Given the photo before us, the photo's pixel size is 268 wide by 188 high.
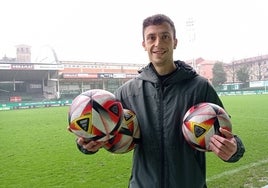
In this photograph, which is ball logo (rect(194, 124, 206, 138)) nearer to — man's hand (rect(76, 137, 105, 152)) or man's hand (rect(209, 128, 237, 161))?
man's hand (rect(209, 128, 237, 161))

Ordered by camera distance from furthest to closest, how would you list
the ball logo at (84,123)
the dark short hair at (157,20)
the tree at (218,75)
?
1. the tree at (218,75)
2. the dark short hair at (157,20)
3. the ball logo at (84,123)

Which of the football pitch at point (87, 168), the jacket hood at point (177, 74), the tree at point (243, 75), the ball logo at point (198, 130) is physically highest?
the tree at point (243, 75)

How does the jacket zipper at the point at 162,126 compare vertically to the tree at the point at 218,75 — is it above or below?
below

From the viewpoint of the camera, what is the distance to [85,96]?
2.04m

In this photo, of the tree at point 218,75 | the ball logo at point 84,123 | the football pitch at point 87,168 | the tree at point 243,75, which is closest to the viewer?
the ball logo at point 84,123

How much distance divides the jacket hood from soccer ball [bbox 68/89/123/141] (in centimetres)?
29

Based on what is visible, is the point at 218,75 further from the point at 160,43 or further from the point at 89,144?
the point at 89,144

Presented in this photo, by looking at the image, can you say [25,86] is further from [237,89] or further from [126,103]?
[126,103]

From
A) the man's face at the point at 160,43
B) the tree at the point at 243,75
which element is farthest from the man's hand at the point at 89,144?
the tree at the point at 243,75

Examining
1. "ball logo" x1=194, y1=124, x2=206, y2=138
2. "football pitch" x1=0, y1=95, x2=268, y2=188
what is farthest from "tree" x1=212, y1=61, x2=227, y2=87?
"ball logo" x1=194, y1=124, x2=206, y2=138

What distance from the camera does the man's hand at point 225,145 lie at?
1.67 m

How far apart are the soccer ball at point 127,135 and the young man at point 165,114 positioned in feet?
0.16

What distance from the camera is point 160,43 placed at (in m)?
1.98

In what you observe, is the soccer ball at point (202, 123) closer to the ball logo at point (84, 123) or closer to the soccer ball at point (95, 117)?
the soccer ball at point (95, 117)
